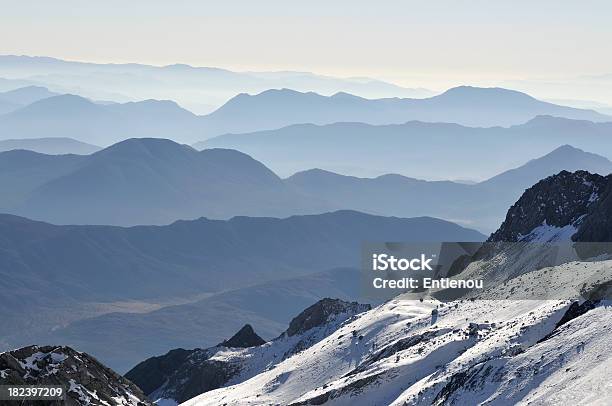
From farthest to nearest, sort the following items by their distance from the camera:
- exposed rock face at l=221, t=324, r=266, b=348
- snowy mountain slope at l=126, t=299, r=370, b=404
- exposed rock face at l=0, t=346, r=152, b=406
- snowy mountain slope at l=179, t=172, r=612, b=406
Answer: exposed rock face at l=221, t=324, r=266, b=348, snowy mountain slope at l=126, t=299, r=370, b=404, snowy mountain slope at l=179, t=172, r=612, b=406, exposed rock face at l=0, t=346, r=152, b=406

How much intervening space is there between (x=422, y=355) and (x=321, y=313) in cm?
5659

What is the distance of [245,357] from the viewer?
487 feet

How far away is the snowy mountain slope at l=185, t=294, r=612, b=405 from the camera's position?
7675 centimetres

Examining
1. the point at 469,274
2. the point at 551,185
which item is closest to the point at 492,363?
the point at 469,274

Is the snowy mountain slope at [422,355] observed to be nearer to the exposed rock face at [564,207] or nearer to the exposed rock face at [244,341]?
the exposed rock face at [564,207]

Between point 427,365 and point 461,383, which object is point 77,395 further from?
point 427,365

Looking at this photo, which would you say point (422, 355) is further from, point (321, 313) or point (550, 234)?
point (321, 313)

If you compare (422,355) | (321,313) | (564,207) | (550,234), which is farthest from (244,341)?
(422,355)

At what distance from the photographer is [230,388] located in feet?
422

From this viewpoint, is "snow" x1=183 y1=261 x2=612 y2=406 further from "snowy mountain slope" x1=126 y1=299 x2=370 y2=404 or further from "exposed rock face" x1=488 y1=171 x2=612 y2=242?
"exposed rock face" x1=488 y1=171 x2=612 y2=242

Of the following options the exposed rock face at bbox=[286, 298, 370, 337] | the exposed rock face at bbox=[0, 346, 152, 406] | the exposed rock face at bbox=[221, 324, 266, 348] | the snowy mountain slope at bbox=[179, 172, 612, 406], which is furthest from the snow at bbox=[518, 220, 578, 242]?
the exposed rock face at bbox=[0, 346, 152, 406]

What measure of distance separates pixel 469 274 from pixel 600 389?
2541 inches

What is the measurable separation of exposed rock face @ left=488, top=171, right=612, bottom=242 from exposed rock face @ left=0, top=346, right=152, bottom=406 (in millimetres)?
63262

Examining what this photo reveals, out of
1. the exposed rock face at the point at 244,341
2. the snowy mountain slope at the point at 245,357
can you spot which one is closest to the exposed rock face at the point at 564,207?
the snowy mountain slope at the point at 245,357
